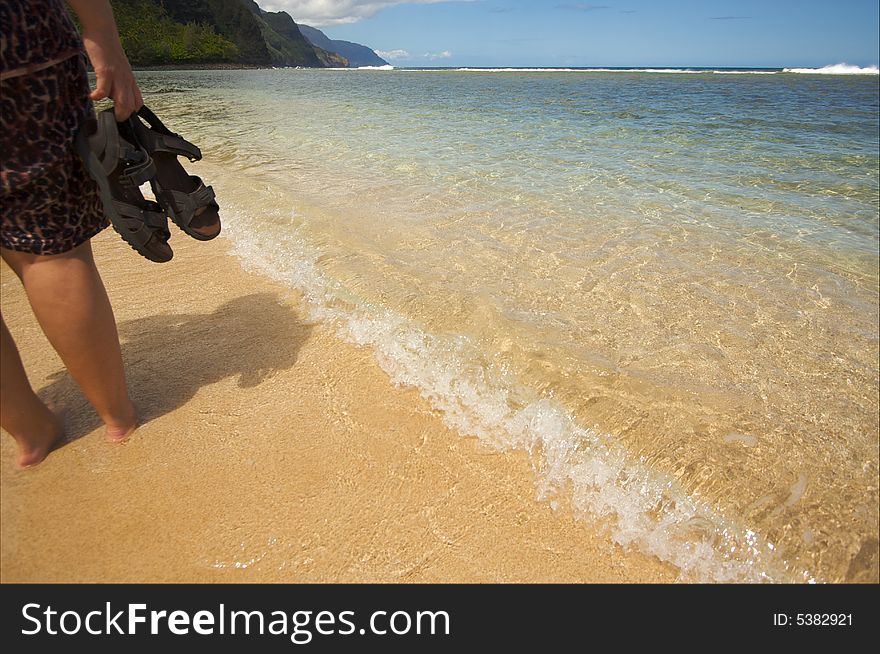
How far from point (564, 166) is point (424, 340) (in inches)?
186

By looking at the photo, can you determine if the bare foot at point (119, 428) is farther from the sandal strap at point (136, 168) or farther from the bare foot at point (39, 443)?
the sandal strap at point (136, 168)

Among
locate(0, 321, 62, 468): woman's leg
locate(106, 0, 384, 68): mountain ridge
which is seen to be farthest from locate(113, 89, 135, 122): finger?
locate(106, 0, 384, 68): mountain ridge

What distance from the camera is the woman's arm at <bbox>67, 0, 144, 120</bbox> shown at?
133 centimetres

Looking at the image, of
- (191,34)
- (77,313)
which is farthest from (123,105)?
(191,34)

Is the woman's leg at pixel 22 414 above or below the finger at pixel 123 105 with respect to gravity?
below

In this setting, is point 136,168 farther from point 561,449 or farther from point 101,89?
point 561,449

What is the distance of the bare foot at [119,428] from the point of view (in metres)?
1.67

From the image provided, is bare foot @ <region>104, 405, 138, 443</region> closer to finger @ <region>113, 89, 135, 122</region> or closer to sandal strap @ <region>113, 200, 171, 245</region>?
sandal strap @ <region>113, 200, 171, 245</region>

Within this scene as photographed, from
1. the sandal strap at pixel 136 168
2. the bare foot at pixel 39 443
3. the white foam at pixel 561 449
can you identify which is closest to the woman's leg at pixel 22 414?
the bare foot at pixel 39 443

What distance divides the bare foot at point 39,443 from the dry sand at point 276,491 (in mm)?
36

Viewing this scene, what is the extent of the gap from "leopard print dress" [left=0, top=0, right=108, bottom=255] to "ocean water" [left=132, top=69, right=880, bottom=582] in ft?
4.25

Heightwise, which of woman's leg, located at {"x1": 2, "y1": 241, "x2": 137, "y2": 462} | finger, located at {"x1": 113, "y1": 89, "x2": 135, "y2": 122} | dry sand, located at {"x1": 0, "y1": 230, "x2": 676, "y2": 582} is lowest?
dry sand, located at {"x1": 0, "y1": 230, "x2": 676, "y2": 582}

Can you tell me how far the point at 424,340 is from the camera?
2352 millimetres

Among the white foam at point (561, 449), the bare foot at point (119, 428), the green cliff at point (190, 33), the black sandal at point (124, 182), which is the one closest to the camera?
the black sandal at point (124, 182)
